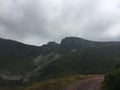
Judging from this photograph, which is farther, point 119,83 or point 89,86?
point 89,86

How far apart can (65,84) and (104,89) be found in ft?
54.9

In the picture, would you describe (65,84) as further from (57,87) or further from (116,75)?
(116,75)

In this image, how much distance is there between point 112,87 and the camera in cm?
3338

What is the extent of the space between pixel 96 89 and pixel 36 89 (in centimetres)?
1205

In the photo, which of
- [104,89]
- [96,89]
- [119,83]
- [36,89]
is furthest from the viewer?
[36,89]

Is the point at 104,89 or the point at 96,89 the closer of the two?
the point at 104,89


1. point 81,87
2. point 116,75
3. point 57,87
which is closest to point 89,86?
point 81,87

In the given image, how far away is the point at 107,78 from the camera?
36.3 m

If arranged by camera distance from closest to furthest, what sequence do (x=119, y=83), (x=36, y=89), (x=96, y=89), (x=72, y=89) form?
(x=119, y=83), (x=96, y=89), (x=72, y=89), (x=36, y=89)

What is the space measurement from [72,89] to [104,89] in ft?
31.9

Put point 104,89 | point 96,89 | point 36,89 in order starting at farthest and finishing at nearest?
point 36,89, point 96,89, point 104,89

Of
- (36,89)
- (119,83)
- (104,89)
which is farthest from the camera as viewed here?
(36,89)

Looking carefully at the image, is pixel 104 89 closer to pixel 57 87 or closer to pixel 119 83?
pixel 119 83

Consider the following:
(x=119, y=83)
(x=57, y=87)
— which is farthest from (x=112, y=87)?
(x=57, y=87)
